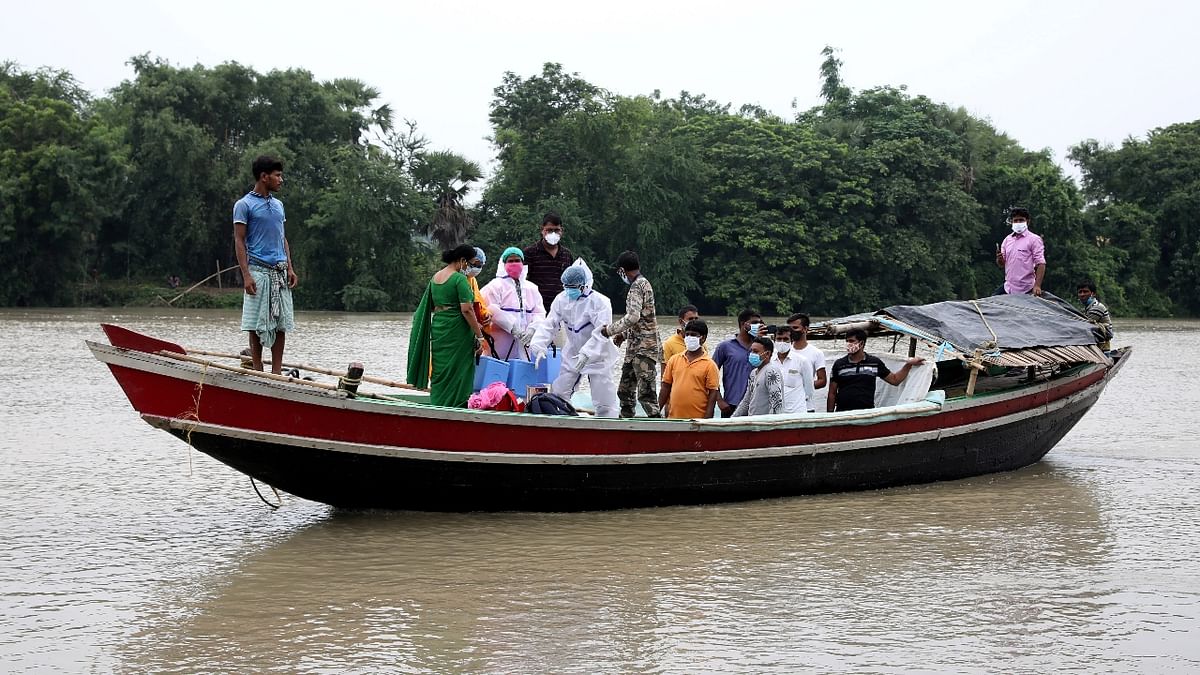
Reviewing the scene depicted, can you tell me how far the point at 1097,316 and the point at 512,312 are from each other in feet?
17.9

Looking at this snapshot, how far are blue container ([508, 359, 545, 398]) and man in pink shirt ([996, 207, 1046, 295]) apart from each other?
4.71 meters

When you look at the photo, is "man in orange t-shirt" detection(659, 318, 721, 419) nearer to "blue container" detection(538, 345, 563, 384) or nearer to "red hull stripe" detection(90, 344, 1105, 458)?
"red hull stripe" detection(90, 344, 1105, 458)

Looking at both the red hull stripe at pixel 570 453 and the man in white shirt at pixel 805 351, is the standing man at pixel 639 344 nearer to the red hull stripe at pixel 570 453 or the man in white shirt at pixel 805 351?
the red hull stripe at pixel 570 453

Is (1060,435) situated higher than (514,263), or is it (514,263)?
(514,263)

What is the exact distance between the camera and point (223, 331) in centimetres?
2780

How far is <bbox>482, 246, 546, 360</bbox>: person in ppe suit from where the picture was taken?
29.1 ft

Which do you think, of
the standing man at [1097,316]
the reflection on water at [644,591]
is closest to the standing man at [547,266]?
the reflection on water at [644,591]

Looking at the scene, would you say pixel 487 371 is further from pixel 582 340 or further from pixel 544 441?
pixel 544 441

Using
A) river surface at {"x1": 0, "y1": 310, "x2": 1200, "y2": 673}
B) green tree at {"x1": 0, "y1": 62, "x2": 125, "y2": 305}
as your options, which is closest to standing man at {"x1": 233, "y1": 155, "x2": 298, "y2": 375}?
river surface at {"x1": 0, "y1": 310, "x2": 1200, "y2": 673}

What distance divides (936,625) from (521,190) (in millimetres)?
40127

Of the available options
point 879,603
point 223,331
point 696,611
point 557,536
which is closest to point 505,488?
point 557,536

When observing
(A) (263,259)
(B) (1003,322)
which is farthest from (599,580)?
(B) (1003,322)

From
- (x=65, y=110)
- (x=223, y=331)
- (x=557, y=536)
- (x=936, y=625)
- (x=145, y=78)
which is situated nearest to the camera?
(x=936, y=625)

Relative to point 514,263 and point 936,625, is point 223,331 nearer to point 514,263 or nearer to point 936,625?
point 514,263
